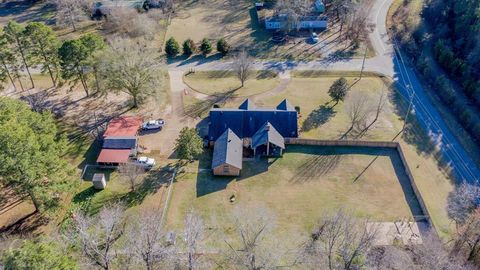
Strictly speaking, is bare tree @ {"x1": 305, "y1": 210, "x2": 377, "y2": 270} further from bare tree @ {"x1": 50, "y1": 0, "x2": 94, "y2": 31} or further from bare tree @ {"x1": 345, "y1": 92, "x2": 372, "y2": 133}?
bare tree @ {"x1": 50, "y1": 0, "x2": 94, "y2": 31}

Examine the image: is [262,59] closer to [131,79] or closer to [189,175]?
[131,79]

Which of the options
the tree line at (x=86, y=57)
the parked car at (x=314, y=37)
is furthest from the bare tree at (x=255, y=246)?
the parked car at (x=314, y=37)

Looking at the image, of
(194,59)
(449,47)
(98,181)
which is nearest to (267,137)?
(98,181)

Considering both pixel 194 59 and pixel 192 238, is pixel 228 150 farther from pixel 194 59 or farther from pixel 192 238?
pixel 194 59

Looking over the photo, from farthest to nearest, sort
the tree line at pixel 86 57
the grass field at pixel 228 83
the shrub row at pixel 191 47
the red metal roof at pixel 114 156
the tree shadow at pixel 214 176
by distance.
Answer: the shrub row at pixel 191 47
the grass field at pixel 228 83
the tree line at pixel 86 57
the red metal roof at pixel 114 156
the tree shadow at pixel 214 176

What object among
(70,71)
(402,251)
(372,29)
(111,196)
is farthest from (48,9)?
(402,251)

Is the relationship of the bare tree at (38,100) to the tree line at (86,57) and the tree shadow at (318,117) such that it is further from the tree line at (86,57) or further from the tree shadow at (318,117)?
the tree shadow at (318,117)
